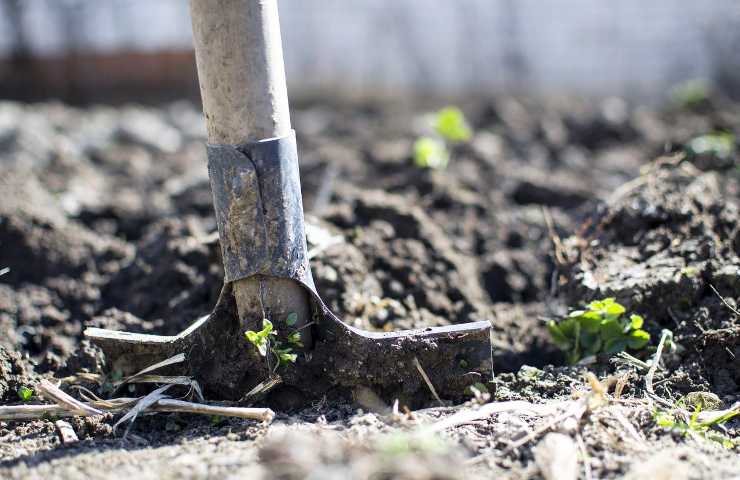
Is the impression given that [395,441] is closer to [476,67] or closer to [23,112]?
[23,112]

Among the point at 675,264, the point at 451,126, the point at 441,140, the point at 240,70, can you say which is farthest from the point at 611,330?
the point at 441,140

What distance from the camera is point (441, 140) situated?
5.12m

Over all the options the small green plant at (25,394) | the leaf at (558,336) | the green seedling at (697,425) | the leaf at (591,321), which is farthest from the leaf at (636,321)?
the small green plant at (25,394)

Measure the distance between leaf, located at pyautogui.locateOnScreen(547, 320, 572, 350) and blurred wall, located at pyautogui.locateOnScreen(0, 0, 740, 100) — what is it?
5659 millimetres

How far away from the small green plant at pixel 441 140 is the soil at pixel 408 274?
0.29 feet

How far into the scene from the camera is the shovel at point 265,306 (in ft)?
6.37

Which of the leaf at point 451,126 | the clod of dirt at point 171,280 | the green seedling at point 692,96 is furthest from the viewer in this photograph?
the green seedling at point 692,96

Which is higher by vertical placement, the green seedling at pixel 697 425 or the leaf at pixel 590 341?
the leaf at pixel 590 341

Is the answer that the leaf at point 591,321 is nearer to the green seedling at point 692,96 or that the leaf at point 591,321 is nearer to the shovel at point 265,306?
the shovel at point 265,306

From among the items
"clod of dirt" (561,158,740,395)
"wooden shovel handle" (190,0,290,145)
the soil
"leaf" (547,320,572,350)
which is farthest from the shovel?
"clod of dirt" (561,158,740,395)

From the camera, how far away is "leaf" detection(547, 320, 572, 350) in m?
2.47

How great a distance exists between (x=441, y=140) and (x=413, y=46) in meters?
3.32

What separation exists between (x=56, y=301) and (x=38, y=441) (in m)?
1.15

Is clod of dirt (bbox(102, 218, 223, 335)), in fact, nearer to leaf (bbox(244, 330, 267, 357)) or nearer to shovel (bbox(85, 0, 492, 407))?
shovel (bbox(85, 0, 492, 407))
